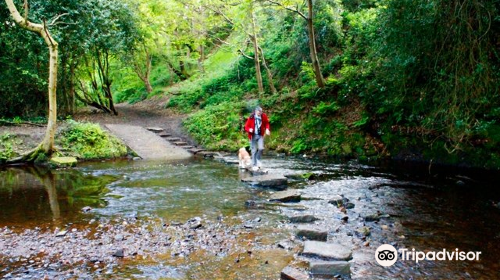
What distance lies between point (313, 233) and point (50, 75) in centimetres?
1167

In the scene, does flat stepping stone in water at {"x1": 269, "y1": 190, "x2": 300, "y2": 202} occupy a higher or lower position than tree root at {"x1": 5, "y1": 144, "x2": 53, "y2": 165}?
lower

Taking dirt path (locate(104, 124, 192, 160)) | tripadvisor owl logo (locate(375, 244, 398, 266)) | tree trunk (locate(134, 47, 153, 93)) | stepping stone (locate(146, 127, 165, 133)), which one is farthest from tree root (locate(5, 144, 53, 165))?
tree trunk (locate(134, 47, 153, 93))

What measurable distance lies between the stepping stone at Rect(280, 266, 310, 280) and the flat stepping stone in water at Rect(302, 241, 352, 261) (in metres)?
0.56

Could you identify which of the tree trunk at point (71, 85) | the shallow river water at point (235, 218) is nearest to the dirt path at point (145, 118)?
the tree trunk at point (71, 85)

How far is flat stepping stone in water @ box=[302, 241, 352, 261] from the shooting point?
5574 millimetres

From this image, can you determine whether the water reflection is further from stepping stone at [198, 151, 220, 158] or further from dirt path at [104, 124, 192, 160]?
stepping stone at [198, 151, 220, 158]

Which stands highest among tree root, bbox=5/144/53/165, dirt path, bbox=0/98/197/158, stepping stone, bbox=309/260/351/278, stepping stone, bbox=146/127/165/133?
dirt path, bbox=0/98/197/158

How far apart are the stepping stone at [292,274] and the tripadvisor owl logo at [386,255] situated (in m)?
1.34

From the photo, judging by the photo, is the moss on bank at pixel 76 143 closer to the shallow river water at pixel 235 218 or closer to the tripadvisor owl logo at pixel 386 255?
the shallow river water at pixel 235 218

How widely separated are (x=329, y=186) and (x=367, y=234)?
3699 mm

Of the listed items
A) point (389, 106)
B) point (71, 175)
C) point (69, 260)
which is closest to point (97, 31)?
point (71, 175)

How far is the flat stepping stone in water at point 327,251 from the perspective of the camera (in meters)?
5.57

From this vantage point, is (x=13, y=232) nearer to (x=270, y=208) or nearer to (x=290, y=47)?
(x=270, y=208)

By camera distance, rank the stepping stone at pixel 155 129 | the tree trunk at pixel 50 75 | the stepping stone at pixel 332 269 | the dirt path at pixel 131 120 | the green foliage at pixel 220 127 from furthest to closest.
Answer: the stepping stone at pixel 155 129 → the green foliage at pixel 220 127 → the dirt path at pixel 131 120 → the tree trunk at pixel 50 75 → the stepping stone at pixel 332 269
